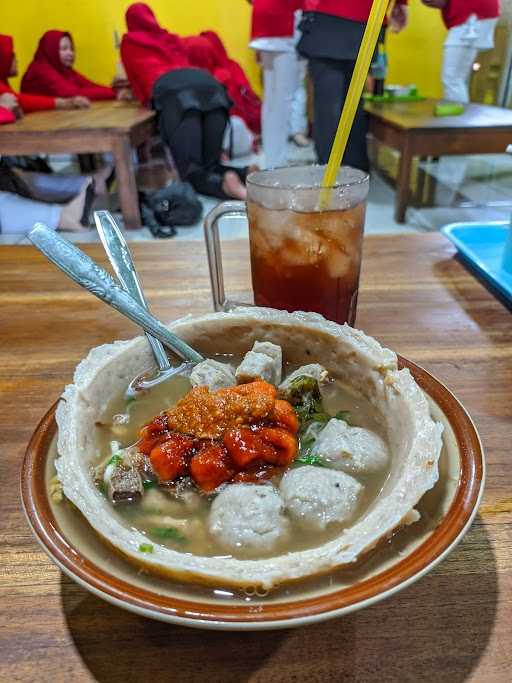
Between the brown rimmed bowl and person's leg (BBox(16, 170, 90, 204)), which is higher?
the brown rimmed bowl

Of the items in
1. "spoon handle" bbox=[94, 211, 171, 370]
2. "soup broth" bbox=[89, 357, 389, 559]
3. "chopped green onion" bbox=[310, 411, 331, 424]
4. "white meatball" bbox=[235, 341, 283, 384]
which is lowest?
"soup broth" bbox=[89, 357, 389, 559]

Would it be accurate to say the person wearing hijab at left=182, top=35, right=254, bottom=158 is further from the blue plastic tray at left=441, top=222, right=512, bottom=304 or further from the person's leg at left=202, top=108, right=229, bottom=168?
the blue plastic tray at left=441, top=222, right=512, bottom=304

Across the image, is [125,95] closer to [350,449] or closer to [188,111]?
[188,111]

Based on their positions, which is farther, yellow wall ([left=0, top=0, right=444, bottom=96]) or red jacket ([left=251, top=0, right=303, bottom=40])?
yellow wall ([left=0, top=0, right=444, bottom=96])

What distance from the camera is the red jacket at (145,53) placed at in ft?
15.5

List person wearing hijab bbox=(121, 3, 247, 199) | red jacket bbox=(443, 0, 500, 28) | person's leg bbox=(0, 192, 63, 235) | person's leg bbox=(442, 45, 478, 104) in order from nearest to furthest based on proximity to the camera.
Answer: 1. person's leg bbox=(0, 192, 63, 235)
2. person wearing hijab bbox=(121, 3, 247, 199)
3. red jacket bbox=(443, 0, 500, 28)
4. person's leg bbox=(442, 45, 478, 104)

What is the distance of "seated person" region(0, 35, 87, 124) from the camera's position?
4.01 metres

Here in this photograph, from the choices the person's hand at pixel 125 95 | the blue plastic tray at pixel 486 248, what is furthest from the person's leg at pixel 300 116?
the blue plastic tray at pixel 486 248

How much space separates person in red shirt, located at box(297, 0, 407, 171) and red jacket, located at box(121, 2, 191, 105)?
160 centimetres

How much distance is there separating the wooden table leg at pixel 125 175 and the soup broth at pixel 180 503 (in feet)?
10.3

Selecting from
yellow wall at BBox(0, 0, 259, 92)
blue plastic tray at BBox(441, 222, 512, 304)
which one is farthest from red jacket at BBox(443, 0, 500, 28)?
blue plastic tray at BBox(441, 222, 512, 304)

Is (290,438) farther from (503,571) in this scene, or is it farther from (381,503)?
(503,571)

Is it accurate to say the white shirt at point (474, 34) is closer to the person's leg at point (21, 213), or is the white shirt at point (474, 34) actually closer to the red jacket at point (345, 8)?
the red jacket at point (345, 8)

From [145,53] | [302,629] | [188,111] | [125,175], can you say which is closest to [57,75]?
[145,53]
